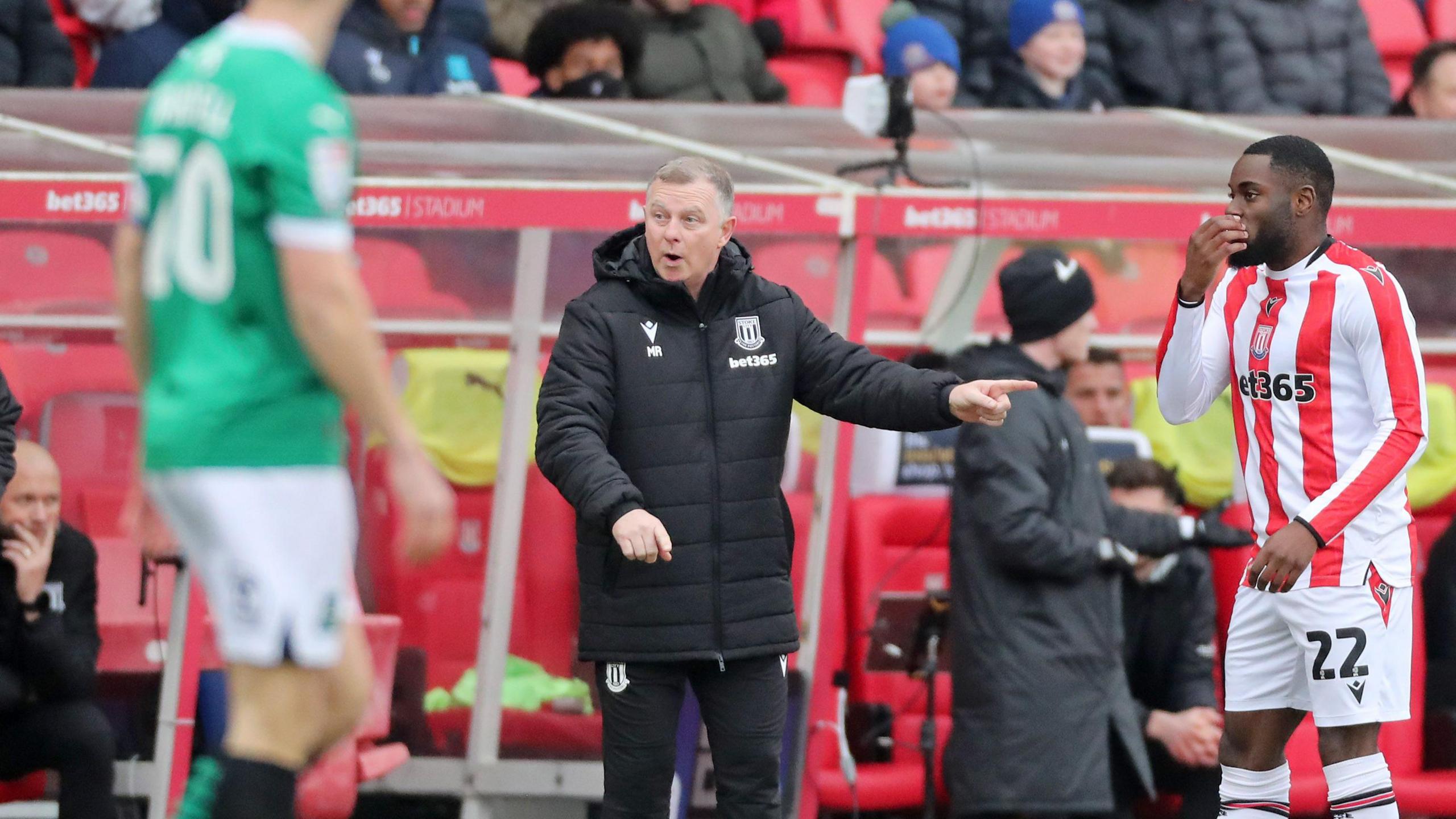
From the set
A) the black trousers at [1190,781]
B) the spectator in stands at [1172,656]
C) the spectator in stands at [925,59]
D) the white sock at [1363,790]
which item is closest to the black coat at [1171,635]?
the spectator in stands at [1172,656]

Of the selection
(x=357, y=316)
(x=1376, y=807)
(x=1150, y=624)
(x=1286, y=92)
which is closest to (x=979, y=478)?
(x=1150, y=624)

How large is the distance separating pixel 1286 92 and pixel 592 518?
6.30m

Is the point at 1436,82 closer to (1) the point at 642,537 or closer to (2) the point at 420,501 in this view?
(1) the point at 642,537

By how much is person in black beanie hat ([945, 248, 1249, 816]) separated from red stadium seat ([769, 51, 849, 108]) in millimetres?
3752

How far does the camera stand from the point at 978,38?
936cm

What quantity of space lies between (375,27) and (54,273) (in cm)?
203

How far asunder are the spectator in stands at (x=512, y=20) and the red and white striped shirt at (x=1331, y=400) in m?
4.78

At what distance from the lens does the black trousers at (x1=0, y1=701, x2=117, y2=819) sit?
19.2 ft

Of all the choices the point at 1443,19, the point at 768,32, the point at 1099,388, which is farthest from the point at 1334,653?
the point at 1443,19

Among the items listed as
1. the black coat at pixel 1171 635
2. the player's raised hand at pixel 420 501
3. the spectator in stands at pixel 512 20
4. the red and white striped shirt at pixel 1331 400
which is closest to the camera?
the player's raised hand at pixel 420 501

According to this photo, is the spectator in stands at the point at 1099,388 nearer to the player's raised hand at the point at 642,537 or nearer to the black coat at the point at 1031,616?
the black coat at the point at 1031,616

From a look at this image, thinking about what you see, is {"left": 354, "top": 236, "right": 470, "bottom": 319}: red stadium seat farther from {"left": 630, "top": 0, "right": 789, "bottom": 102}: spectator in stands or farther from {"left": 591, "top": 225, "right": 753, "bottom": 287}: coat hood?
{"left": 630, "top": 0, "right": 789, "bottom": 102}: spectator in stands

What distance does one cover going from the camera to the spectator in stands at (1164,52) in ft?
32.0

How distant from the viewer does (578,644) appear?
482cm
